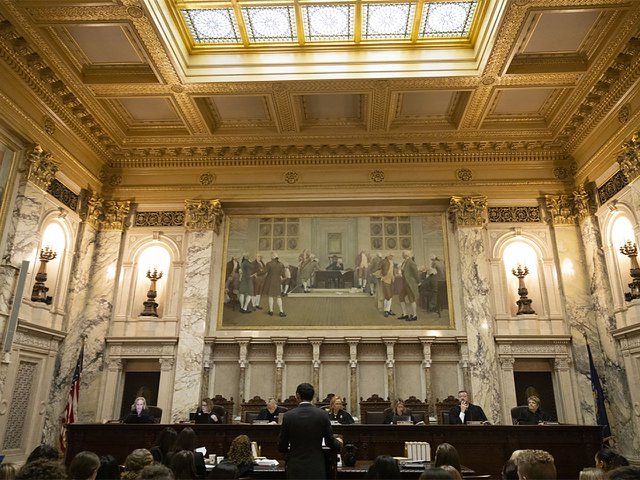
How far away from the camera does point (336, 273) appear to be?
12984 millimetres

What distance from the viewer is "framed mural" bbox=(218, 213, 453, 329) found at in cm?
1262

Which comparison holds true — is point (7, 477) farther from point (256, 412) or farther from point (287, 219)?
point (287, 219)

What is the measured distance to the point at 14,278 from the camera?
9773 millimetres

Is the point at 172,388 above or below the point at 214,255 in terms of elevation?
below

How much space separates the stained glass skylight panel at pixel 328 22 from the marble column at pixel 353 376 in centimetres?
722

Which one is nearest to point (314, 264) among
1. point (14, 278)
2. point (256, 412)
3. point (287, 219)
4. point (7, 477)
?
point (287, 219)

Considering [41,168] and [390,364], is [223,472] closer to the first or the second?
[390,364]

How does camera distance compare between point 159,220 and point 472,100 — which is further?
point 159,220

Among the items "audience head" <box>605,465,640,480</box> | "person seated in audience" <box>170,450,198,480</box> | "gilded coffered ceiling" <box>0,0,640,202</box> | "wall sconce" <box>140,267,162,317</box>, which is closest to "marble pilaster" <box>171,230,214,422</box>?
"wall sconce" <box>140,267,162,317</box>

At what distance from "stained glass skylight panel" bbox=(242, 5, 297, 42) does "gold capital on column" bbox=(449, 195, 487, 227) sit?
231 inches

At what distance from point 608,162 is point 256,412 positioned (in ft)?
33.0

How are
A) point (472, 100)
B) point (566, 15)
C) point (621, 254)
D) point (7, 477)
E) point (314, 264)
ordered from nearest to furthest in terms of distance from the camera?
1. point (7, 477)
2. point (566, 15)
3. point (621, 254)
4. point (472, 100)
5. point (314, 264)

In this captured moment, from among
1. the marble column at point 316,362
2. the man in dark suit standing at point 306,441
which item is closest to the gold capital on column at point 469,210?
the marble column at point 316,362

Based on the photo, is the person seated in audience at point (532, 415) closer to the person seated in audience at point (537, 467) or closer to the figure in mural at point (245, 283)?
the figure in mural at point (245, 283)
